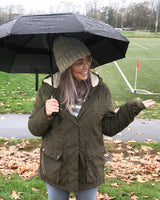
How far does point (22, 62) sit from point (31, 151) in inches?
119

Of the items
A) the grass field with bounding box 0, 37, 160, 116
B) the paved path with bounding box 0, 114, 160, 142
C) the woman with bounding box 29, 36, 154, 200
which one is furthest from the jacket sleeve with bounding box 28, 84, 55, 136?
the grass field with bounding box 0, 37, 160, 116

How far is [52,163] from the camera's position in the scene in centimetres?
220

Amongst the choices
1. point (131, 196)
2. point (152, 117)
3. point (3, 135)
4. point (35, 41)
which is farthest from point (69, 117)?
point (152, 117)

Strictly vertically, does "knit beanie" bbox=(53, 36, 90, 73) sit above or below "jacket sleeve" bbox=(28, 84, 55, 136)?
above

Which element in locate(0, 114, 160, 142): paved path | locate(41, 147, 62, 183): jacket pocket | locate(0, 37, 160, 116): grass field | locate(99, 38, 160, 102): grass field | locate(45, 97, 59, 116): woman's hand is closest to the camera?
locate(45, 97, 59, 116): woman's hand

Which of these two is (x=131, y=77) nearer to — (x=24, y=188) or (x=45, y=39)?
(x=24, y=188)

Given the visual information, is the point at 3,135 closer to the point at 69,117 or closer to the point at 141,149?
the point at 141,149

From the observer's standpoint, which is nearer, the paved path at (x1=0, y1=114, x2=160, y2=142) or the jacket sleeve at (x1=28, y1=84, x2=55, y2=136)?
the jacket sleeve at (x1=28, y1=84, x2=55, y2=136)

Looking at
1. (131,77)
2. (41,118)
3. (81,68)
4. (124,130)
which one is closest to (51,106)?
(41,118)

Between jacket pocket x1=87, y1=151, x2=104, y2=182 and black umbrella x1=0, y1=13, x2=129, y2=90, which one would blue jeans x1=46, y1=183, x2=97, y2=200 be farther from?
black umbrella x1=0, y1=13, x2=129, y2=90

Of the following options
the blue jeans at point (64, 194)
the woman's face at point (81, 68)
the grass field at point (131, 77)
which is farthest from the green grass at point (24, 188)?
the grass field at point (131, 77)

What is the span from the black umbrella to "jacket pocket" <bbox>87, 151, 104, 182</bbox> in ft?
2.93

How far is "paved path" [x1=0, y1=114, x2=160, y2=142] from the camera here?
6.30m

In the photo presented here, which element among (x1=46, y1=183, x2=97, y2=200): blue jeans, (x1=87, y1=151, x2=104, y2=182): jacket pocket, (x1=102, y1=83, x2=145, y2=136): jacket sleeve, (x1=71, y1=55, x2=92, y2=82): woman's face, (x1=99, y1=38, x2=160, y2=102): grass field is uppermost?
(x1=71, y1=55, x2=92, y2=82): woman's face
